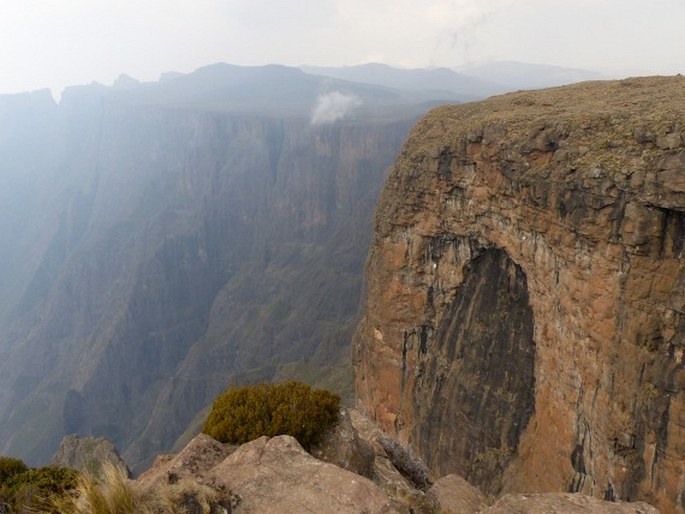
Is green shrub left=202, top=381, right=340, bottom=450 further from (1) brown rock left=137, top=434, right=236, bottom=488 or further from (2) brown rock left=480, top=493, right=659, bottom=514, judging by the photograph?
(2) brown rock left=480, top=493, right=659, bottom=514

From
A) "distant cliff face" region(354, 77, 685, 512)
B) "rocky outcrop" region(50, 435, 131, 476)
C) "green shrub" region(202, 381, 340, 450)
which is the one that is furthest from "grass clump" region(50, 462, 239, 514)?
"rocky outcrop" region(50, 435, 131, 476)

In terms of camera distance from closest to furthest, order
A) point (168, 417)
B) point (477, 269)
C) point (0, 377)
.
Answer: point (477, 269) → point (168, 417) → point (0, 377)

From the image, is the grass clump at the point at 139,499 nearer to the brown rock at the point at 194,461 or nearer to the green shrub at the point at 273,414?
the brown rock at the point at 194,461

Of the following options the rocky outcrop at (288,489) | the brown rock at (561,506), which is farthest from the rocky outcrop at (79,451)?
the brown rock at (561,506)

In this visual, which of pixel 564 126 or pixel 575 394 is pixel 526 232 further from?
pixel 575 394

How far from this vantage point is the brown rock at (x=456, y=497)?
32.5 ft

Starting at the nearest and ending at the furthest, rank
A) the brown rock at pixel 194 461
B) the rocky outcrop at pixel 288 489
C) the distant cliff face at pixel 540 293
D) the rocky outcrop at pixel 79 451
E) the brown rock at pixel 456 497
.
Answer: the rocky outcrop at pixel 288 489
the brown rock at pixel 194 461
the brown rock at pixel 456 497
the distant cliff face at pixel 540 293
the rocky outcrop at pixel 79 451

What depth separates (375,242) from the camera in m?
39.1

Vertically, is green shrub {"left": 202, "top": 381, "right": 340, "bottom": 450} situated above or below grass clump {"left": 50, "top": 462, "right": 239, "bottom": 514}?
below

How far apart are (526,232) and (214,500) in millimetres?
22200

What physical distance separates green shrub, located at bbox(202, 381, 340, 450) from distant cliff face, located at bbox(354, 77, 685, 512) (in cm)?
1395

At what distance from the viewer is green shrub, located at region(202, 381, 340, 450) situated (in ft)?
36.1

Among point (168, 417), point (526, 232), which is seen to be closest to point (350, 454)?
point (526, 232)

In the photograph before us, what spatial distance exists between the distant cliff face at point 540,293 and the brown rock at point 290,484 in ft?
49.8
